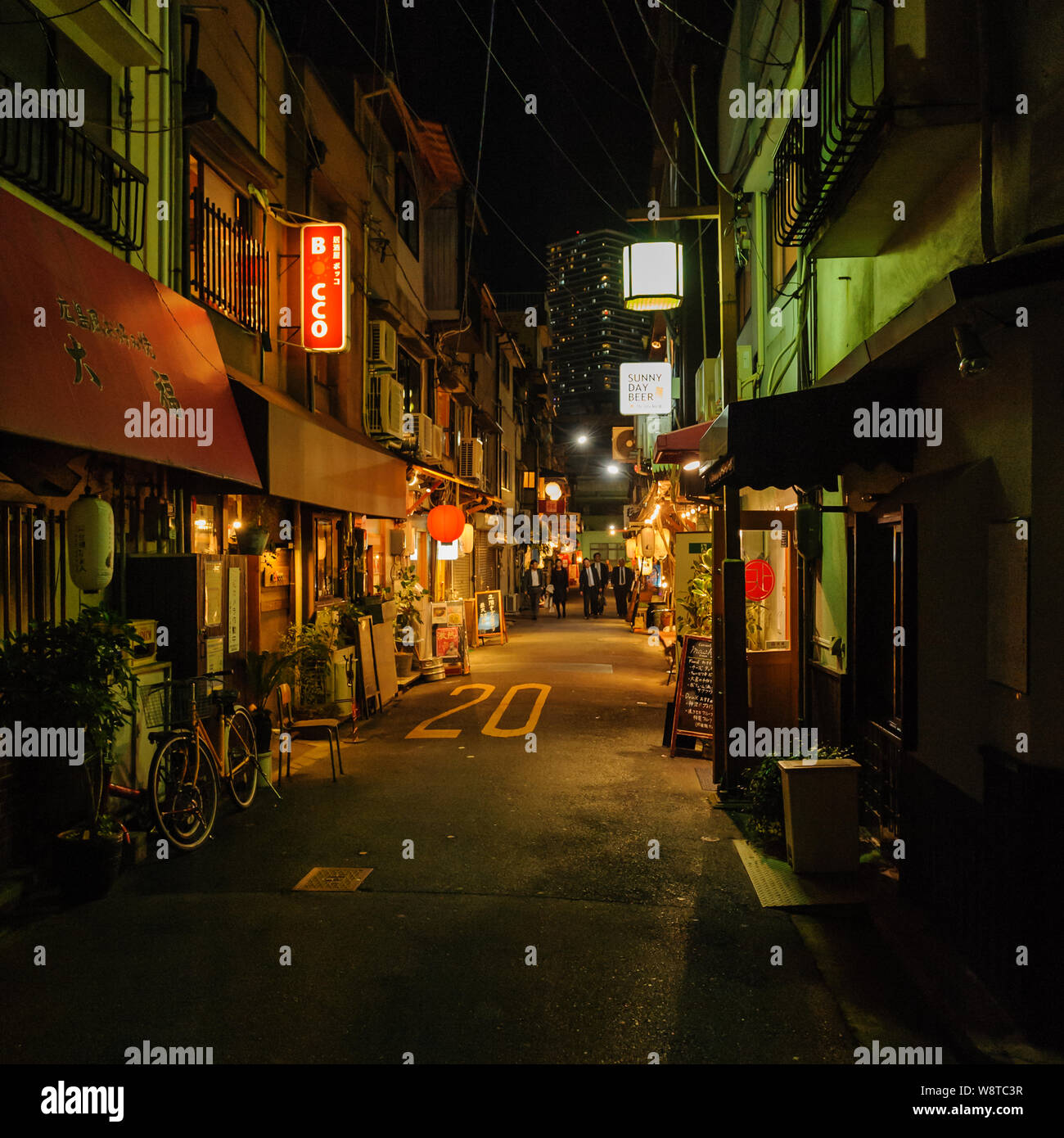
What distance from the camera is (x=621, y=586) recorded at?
117ft

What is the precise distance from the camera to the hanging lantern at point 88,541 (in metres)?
6.99

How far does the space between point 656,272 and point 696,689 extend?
8.26m

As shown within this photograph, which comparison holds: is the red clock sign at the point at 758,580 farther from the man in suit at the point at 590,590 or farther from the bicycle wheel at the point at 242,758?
the man in suit at the point at 590,590

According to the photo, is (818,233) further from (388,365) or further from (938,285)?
(388,365)

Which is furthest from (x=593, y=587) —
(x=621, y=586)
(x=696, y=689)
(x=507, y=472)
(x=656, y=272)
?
(x=696, y=689)

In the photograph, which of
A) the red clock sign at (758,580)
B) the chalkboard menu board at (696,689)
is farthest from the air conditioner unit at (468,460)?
the chalkboard menu board at (696,689)

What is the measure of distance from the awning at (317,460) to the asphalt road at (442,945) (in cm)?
431

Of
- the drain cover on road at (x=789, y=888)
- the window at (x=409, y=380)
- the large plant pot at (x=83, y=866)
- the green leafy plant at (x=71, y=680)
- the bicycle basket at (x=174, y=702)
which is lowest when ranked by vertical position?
the drain cover on road at (x=789, y=888)

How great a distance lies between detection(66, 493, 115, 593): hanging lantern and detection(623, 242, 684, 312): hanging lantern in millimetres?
11208

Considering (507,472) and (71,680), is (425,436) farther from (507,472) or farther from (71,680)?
(507,472)

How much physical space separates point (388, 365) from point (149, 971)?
1453 centimetres

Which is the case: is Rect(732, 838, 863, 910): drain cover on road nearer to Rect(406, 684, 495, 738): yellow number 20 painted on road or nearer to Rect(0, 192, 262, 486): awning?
Rect(406, 684, 495, 738): yellow number 20 painted on road

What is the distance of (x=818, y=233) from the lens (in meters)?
7.67

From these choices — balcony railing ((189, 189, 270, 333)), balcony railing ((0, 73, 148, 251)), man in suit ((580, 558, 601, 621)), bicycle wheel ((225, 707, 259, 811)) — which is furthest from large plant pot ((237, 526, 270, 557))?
man in suit ((580, 558, 601, 621))
